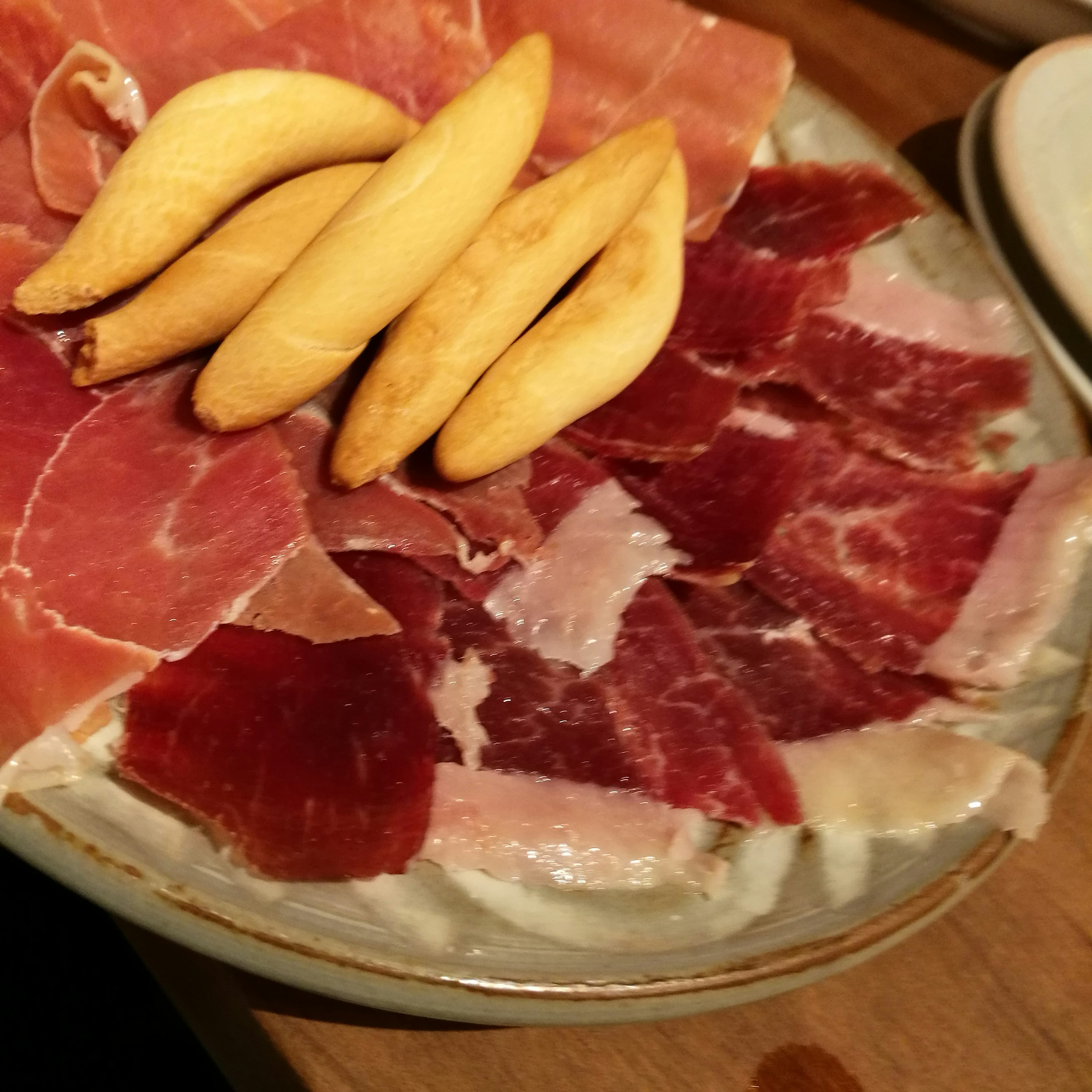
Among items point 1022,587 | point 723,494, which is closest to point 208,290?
point 723,494

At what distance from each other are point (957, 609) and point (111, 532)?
0.97 m

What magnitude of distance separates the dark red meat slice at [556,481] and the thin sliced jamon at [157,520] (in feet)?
0.88

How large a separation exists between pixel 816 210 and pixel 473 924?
1.09 metres

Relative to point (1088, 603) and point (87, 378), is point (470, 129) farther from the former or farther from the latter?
point (1088, 603)

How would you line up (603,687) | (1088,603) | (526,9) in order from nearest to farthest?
(603,687)
(1088,603)
(526,9)

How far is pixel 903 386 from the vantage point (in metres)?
1.23

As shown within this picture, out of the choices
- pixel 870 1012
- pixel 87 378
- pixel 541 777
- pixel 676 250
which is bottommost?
pixel 870 1012

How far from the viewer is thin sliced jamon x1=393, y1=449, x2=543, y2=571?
962 mm

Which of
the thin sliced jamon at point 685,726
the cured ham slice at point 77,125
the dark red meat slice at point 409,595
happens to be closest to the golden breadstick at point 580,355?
the dark red meat slice at point 409,595

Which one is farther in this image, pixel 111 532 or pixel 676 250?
pixel 676 250

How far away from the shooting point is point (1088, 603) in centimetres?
108

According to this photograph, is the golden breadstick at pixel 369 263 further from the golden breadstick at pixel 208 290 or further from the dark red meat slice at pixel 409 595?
the dark red meat slice at pixel 409 595

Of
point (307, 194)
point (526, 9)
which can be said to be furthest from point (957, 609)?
point (526, 9)

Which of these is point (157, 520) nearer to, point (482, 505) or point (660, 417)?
point (482, 505)
